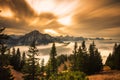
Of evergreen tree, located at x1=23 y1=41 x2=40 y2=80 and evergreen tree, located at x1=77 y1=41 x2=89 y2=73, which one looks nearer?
evergreen tree, located at x1=23 y1=41 x2=40 y2=80

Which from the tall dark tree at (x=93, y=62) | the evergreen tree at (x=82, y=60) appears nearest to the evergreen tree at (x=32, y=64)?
the evergreen tree at (x=82, y=60)

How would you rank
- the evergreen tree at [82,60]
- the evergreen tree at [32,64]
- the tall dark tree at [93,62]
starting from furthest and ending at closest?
the tall dark tree at [93,62], the evergreen tree at [82,60], the evergreen tree at [32,64]

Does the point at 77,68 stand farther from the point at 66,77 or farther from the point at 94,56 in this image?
the point at 66,77

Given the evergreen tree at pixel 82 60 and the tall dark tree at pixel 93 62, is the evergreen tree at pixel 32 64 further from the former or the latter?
the tall dark tree at pixel 93 62

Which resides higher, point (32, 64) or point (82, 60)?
point (32, 64)

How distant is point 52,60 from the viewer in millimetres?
67938

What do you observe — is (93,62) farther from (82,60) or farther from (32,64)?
(32,64)

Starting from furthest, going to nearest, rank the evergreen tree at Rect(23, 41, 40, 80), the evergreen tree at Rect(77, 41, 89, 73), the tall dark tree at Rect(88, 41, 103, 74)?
the tall dark tree at Rect(88, 41, 103, 74), the evergreen tree at Rect(77, 41, 89, 73), the evergreen tree at Rect(23, 41, 40, 80)

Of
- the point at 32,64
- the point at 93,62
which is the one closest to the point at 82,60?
the point at 93,62

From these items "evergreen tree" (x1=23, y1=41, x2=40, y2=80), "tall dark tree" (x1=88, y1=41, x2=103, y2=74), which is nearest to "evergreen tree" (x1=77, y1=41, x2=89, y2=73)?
"tall dark tree" (x1=88, y1=41, x2=103, y2=74)

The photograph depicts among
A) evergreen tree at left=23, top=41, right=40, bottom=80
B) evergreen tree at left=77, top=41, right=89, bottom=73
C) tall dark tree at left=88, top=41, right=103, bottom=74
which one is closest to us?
evergreen tree at left=23, top=41, right=40, bottom=80

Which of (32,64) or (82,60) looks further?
(82,60)

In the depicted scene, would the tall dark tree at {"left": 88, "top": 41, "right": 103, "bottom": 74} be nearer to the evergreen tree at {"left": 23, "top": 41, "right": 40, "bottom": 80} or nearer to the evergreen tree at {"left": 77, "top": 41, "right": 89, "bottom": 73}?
the evergreen tree at {"left": 77, "top": 41, "right": 89, "bottom": 73}

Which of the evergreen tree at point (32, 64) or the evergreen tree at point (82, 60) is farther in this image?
the evergreen tree at point (82, 60)
